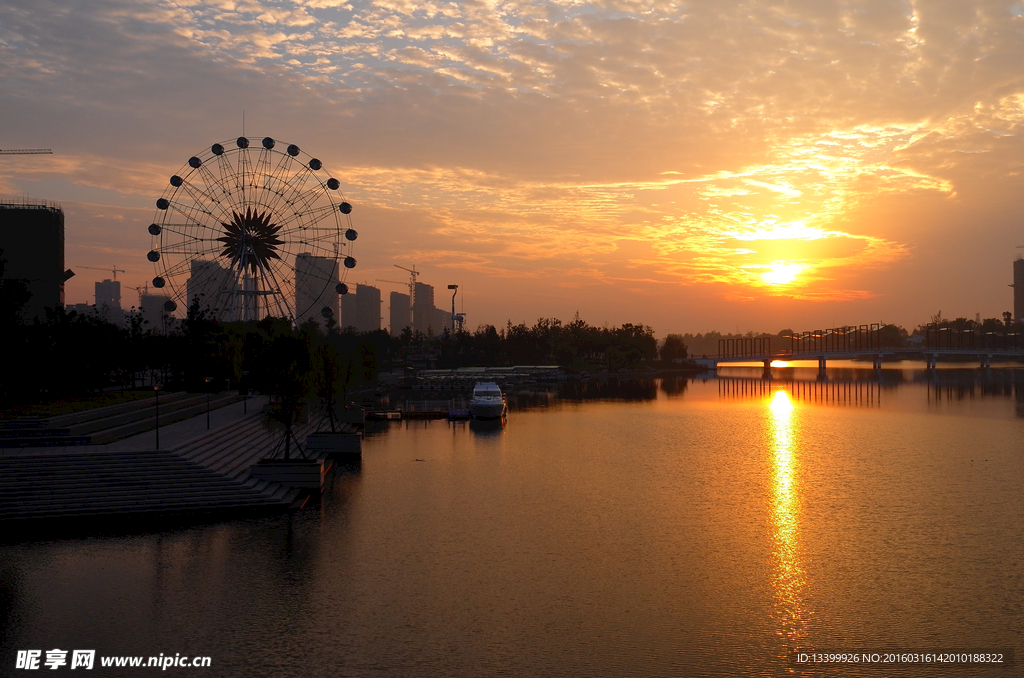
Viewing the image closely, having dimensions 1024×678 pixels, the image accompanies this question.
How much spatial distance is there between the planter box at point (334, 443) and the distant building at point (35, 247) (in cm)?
12613

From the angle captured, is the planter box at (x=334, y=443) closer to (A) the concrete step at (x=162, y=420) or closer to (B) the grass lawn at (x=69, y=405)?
(A) the concrete step at (x=162, y=420)

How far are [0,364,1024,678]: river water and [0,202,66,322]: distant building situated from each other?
5386 inches

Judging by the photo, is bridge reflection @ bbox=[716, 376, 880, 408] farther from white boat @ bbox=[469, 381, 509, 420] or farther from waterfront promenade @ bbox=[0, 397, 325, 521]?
waterfront promenade @ bbox=[0, 397, 325, 521]

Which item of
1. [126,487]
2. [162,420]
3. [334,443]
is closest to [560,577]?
[126,487]

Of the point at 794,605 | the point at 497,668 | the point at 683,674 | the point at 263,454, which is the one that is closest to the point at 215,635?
the point at 497,668

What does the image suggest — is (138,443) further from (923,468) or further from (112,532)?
(923,468)

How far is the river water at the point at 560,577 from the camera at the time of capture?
20.6 metres

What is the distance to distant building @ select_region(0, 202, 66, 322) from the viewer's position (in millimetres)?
157625

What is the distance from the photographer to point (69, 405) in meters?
48.8

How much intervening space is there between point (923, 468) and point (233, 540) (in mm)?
44982

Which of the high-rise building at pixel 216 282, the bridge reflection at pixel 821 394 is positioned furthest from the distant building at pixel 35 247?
the bridge reflection at pixel 821 394

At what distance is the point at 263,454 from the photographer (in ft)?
156

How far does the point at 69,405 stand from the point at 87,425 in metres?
9.28

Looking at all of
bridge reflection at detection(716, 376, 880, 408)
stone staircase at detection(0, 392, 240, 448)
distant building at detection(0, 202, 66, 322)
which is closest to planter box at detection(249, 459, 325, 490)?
stone staircase at detection(0, 392, 240, 448)
